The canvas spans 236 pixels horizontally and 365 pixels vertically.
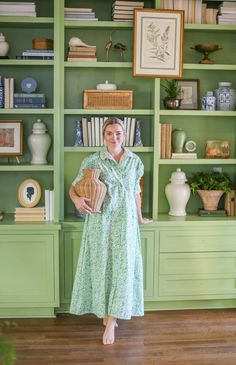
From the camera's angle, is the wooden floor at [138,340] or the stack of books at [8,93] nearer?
the wooden floor at [138,340]

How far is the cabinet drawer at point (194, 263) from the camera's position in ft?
12.9

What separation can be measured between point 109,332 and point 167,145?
1.51m

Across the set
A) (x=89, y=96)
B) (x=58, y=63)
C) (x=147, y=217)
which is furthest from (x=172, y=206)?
(x=58, y=63)

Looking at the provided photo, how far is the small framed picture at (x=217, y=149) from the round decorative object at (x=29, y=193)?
56.2 inches

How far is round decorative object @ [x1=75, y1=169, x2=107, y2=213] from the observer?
3346 millimetres

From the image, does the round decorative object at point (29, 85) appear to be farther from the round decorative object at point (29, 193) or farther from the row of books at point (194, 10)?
the row of books at point (194, 10)

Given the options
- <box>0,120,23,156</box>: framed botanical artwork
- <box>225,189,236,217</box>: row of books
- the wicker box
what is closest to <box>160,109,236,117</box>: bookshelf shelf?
the wicker box

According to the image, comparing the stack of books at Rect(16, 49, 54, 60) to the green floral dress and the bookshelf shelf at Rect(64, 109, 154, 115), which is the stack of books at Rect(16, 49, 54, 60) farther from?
the green floral dress

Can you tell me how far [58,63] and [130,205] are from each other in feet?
3.94

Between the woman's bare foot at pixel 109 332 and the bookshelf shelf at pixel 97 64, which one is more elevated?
the bookshelf shelf at pixel 97 64

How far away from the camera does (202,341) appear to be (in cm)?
343

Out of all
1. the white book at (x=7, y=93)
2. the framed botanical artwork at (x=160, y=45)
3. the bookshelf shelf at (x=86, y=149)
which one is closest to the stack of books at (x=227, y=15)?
the framed botanical artwork at (x=160, y=45)

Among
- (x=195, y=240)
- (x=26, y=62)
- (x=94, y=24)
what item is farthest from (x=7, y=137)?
(x=195, y=240)

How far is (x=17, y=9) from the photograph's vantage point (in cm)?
377
